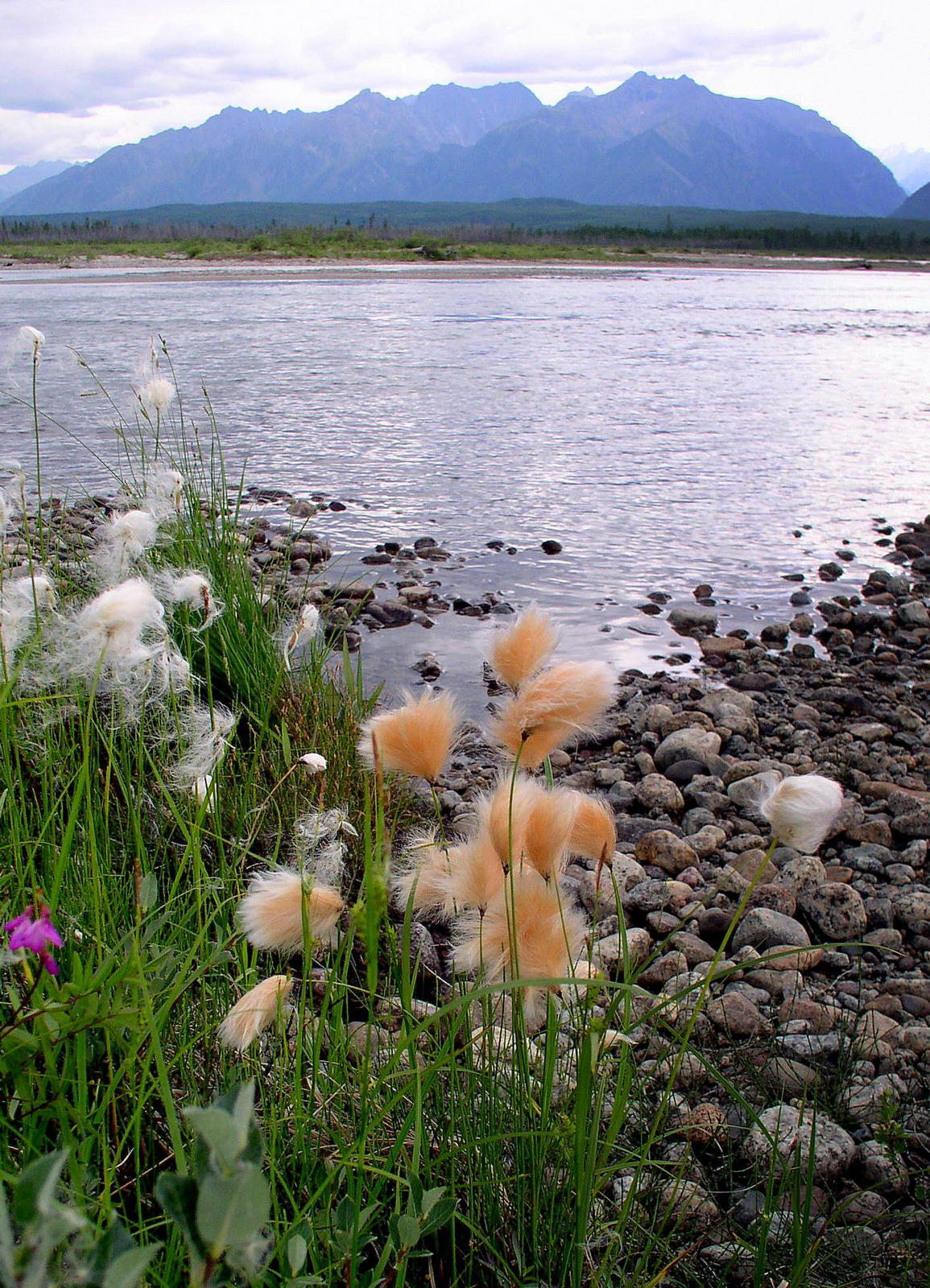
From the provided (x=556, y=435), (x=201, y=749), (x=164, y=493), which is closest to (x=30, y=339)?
(x=164, y=493)

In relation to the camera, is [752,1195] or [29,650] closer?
[29,650]

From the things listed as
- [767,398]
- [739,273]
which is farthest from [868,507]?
[739,273]

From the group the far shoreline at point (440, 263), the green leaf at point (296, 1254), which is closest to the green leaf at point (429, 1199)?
the green leaf at point (296, 1254)

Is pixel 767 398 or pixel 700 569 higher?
pixel 767 398

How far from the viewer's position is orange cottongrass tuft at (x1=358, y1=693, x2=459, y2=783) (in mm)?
1457

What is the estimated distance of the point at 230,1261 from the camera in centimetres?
43

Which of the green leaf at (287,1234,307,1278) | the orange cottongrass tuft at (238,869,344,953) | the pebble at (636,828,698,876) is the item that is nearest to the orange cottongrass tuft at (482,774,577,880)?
the orange cottongrass tuft at (238,869,344,953)

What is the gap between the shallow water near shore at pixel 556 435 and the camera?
22.3ft

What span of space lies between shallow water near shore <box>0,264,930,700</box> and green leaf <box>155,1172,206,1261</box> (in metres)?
3.02

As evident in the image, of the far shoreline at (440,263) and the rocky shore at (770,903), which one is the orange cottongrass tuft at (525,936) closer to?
the rocky shore at (770,903)

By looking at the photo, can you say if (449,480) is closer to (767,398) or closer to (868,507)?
(868,507)

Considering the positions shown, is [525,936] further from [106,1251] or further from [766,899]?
[766,899]

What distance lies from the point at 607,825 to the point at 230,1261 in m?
1.04

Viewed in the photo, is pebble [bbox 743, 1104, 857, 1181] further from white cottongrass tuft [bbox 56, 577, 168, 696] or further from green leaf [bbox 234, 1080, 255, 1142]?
green leaf [bbox 234, 1080, 255, 1142]
